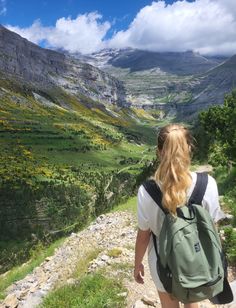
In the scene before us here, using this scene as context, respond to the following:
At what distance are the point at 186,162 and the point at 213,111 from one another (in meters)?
32.0

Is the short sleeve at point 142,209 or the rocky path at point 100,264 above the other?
the short sleeve at point 142,209

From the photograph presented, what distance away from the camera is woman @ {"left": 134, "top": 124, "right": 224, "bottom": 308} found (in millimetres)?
6078

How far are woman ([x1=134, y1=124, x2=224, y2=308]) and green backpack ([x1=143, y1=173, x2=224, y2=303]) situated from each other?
0.18m

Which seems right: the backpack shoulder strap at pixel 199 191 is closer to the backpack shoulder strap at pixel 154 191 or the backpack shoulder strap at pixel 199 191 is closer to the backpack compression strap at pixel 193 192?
the backpack compression strap at pixel 193 192

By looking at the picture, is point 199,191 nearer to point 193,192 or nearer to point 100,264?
point 193,192

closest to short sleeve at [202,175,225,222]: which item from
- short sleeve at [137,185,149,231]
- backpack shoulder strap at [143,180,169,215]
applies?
backpack shoulder strap at [143,180,169,215]

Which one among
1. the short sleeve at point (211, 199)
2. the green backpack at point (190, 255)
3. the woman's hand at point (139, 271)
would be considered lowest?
the woman's hand at point (139, 271)

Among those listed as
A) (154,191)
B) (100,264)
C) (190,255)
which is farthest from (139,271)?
(100,264)

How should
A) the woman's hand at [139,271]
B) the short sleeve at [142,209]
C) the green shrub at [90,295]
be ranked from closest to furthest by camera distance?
the short sleeve at [142,209] < the woman's hand at [139,271] < the green shrub at [90,295]

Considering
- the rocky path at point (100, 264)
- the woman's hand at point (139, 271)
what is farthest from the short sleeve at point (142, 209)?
the rocky path at point (100, 264)

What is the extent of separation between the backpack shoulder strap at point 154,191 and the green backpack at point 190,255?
0.10 meters

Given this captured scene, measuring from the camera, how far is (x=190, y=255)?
5793 mm

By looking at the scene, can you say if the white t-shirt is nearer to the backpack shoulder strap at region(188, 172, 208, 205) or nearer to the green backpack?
the backpack shoulder strap at region(188, 172, 208, 205)

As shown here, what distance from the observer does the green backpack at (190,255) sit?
5812mm
